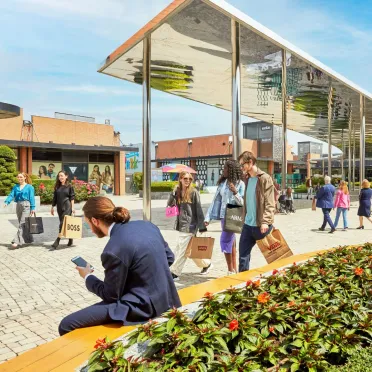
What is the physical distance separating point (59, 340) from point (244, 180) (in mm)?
4120

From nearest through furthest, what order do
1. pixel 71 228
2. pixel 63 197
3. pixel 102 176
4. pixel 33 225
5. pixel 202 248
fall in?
pixel 202 248 → pixel 71 228 → pixel 33 225 → pixel 63 197 → pixel 102 176

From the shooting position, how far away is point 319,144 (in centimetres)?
6744

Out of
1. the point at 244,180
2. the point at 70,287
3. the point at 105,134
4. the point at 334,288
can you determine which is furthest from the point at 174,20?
the point at 105,134

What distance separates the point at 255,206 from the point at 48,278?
338cm

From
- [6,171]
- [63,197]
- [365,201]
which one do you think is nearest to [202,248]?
[63,197]

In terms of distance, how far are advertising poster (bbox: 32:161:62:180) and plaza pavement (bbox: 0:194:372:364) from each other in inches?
822

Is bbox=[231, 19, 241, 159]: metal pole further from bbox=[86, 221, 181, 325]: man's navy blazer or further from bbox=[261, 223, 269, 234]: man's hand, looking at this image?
A: bbox=[86, 221, 181, 325]: man's navy blazer

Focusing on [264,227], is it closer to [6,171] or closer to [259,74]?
[259,74]

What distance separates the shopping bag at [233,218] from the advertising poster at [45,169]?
28.2 meters

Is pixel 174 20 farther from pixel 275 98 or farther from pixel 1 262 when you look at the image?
pixel 275 98

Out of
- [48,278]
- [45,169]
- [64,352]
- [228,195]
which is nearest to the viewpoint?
[64,352]

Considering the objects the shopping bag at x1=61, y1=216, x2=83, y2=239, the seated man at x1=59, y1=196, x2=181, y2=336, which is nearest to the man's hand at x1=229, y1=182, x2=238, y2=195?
the seated man at x1=59, y1=196, x2=181, y2=336

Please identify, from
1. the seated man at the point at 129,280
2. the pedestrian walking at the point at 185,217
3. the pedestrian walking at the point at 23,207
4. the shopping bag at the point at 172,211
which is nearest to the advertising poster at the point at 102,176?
the pedestrian walking at the point at 23,207

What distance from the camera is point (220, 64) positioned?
995cm
